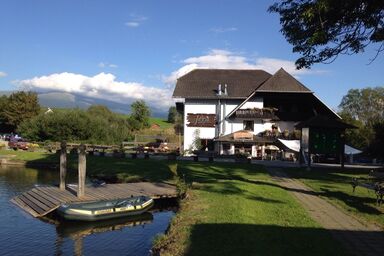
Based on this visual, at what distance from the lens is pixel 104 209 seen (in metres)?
19.4

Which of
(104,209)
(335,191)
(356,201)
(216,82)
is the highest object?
(216,82)

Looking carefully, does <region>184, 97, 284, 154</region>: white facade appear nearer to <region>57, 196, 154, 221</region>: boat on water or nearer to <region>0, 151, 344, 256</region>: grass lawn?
<region>0, 151, 344, 256</region>: grass lawn

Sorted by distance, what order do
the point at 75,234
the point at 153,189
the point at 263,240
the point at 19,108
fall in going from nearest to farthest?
the point at 263,240 → the point at 75,234 → the point at 153,189 → the point at 19,108

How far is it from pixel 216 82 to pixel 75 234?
135 ft

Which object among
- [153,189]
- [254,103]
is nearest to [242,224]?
[153,189]

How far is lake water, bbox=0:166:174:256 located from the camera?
14.9 m

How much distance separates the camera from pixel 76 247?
602 inches

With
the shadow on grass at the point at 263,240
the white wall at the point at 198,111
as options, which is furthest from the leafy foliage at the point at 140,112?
the shadow on grass at the point at 263,240

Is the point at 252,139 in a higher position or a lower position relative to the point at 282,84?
lower

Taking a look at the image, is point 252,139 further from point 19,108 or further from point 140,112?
point 140,112

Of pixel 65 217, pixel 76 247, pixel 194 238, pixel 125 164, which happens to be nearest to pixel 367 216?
pixel 194 238

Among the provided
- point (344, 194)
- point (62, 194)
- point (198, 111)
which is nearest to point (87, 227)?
point (62, 194)

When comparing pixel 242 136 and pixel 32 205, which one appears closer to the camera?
pixel 32 205

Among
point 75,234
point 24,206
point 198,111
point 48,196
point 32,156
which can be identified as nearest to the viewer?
point 75,234
